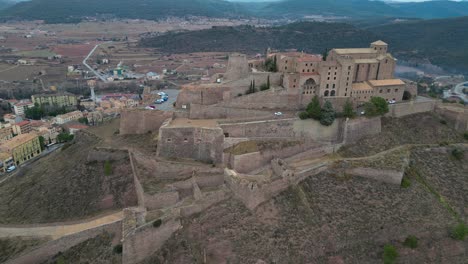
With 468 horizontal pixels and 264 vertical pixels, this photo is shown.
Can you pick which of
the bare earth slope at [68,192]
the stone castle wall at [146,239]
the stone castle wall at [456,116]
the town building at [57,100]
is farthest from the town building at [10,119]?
the stone castle wall at [456,116]

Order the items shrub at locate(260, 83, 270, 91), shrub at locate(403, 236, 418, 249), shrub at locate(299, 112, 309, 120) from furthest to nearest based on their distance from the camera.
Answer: shrub at locate(260, 83, 270, 91) < shrub at locate(299, 112, 309, 120) < shrub at locate(403, 236, 418, 249)

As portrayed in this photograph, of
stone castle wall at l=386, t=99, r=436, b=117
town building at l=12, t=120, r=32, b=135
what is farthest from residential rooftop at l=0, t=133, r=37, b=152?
stone castle wall at l=386, t=99, r=436, b=117

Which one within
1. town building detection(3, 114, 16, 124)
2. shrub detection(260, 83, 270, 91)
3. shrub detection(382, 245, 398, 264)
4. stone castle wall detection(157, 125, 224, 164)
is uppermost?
shrub detection(260, 83, 270, 91)

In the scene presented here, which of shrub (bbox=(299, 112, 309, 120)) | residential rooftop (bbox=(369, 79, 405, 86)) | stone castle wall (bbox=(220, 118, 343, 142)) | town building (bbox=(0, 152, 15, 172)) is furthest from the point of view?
town building (bbox=(0, 152, 15, 172))

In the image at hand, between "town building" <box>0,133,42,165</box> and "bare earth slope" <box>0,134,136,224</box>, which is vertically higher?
"bare earth slope" <box>0,134,136,224</box>

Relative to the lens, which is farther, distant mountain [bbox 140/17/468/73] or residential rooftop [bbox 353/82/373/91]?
distant mountain [bbox 140/17/468/73]

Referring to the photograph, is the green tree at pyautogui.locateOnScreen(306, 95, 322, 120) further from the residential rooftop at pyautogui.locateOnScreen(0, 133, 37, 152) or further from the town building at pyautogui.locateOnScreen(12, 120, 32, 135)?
the town building at pyautogui.locateOnScreen(12, 120, 32, 135)

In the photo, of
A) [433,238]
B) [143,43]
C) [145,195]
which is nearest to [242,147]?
[145,195]
